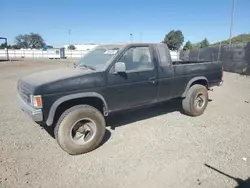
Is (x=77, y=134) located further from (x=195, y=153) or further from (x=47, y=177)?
(x=195, y=153)

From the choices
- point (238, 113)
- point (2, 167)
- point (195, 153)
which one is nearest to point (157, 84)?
point (195, 153)

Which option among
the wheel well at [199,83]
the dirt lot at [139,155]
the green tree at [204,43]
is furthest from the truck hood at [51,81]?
the green tree at [204,43]

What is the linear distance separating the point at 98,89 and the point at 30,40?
144159 millimetres

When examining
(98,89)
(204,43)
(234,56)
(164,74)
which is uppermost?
(204,43)

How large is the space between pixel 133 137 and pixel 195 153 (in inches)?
53.8

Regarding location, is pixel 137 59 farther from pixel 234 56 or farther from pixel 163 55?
pixel 234 56

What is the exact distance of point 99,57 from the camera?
540 cm

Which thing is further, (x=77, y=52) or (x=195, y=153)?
(x=77, y=52)

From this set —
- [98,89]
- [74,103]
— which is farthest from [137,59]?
[74,103]

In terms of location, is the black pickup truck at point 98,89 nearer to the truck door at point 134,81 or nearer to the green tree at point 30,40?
the truck door at point 134,81

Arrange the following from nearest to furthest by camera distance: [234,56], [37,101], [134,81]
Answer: [37,101] < [134,81] < [234,56]

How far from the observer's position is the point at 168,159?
4270mm

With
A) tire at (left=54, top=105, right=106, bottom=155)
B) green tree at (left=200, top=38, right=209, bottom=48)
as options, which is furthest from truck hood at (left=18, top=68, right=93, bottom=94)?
green tree at (left=200, top=38, right=209, bottom=48)

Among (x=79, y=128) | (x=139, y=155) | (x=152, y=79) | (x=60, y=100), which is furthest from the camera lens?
(x=152, y=79)
